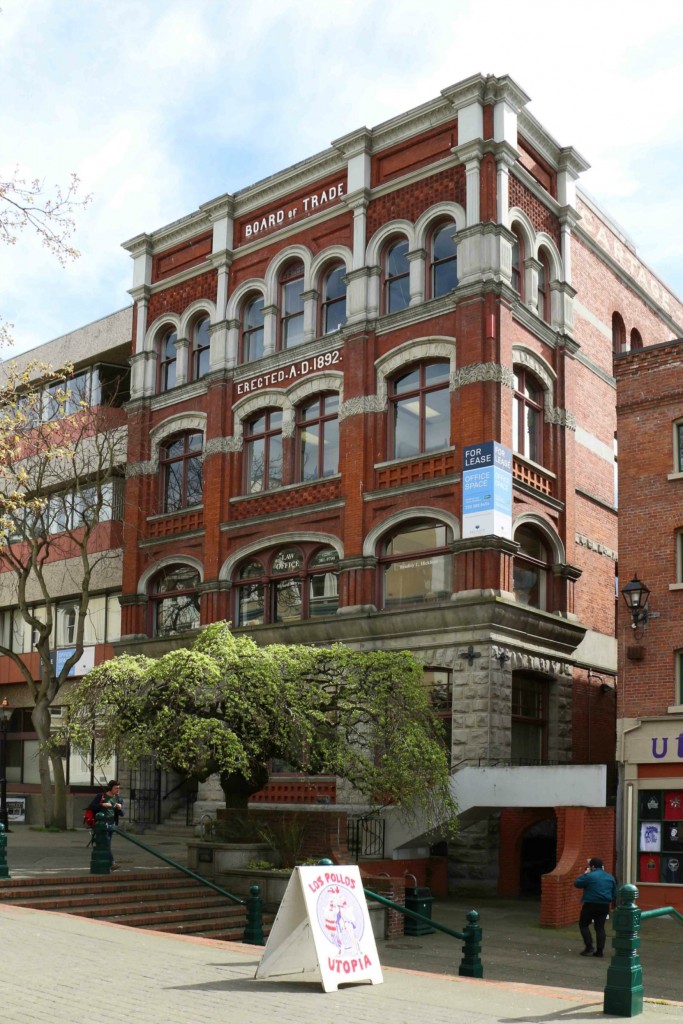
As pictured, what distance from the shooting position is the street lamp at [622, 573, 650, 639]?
78.4 feet

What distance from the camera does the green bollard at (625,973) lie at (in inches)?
410

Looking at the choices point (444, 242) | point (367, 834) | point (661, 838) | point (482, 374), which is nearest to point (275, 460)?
point (482, 374)

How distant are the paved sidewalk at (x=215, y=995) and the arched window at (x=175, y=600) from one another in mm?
21342

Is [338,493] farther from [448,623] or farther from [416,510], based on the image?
[448,623]

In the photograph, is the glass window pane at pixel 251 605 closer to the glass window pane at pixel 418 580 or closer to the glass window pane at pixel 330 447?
the glass window pane at pixel 330 447

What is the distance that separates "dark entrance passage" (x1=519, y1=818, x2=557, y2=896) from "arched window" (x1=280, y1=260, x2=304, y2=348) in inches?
587

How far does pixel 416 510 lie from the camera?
1134 inches

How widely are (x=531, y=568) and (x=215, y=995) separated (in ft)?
66.6

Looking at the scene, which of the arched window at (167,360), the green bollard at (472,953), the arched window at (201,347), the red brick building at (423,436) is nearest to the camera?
the green bollard at (472,953)

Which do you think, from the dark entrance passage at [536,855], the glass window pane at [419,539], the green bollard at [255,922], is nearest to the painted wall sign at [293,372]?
the glass window pane at [419,539]

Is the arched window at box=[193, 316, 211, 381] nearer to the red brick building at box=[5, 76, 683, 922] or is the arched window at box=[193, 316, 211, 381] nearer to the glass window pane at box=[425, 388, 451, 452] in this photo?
the red brick building at box=[5, 76, 683, 922]

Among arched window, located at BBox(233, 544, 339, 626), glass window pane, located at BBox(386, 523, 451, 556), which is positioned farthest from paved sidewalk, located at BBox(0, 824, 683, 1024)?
arched window, located at BBox(233, 544, 339, 626)

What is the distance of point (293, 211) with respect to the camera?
112 ft

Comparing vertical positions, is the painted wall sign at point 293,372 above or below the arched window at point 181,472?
above
